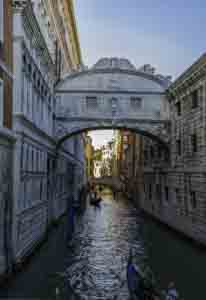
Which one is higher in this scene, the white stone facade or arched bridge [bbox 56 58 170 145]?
arched bridge [bbox 56 58 170 145]

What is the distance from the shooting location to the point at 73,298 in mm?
9422

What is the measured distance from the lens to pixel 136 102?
21.2 meters

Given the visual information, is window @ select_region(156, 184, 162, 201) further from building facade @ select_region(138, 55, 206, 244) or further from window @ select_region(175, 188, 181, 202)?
window @ select_region(175, 188, 181, 202)

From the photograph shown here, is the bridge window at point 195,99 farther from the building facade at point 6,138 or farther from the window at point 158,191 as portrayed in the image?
the building facade at point 6,138

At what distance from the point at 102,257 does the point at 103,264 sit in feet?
3.52

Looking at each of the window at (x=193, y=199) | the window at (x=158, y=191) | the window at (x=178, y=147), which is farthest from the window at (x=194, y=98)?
the window at (x=158, y=191)

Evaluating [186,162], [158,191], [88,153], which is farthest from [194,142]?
[88,153]

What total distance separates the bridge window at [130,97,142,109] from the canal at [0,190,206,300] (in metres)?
7.03

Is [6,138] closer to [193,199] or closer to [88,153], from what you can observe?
[193,199]

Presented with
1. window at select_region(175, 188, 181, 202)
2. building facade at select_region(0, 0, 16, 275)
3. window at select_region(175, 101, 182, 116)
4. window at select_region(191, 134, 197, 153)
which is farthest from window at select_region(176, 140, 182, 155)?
building facade at select_region(0, 0, 16, 275)

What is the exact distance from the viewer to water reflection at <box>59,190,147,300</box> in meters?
10.2

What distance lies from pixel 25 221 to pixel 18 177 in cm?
197

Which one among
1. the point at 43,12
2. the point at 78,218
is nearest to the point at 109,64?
the point at 43,12

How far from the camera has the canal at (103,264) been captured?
32.4ft
